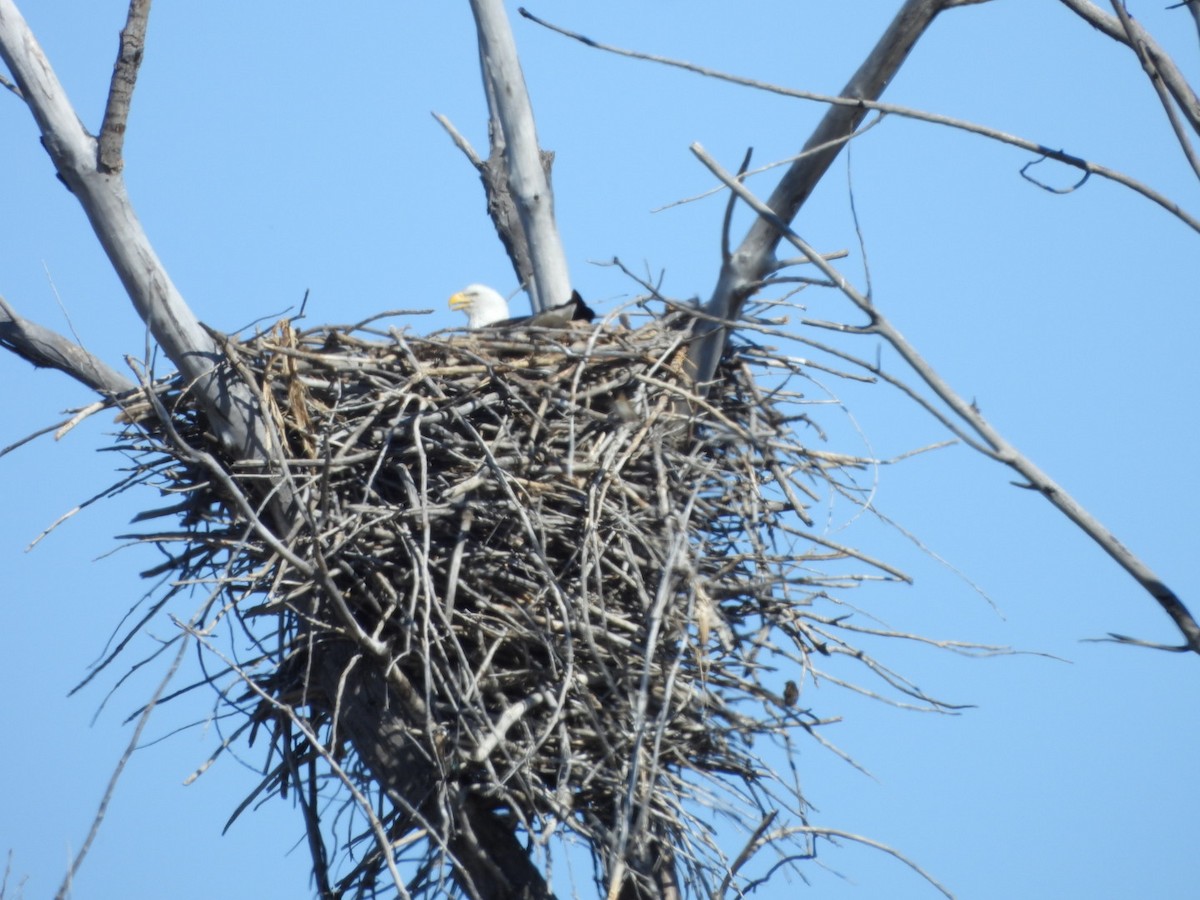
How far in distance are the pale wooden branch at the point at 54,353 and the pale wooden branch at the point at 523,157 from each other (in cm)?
207

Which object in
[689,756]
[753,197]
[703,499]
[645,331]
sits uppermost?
[645,331]

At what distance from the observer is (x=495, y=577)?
4367 millimetres

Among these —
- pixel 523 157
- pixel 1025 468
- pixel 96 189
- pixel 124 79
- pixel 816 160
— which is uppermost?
pixel 523 157

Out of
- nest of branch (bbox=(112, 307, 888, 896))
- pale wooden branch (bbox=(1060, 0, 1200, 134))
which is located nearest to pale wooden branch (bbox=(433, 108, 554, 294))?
nest of branch (bbox=(112, 307, 888, 896))

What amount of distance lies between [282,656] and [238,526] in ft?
1.32

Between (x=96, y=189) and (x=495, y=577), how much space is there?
1.53m

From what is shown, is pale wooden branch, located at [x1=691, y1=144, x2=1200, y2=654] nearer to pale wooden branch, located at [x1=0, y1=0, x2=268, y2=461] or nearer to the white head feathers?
pale wooden branch, located at [x1=0, y1=0, x2=268, y2=461]

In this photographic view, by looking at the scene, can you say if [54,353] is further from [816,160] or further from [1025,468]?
[1025,468]

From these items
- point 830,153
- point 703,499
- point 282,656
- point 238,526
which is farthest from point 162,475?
point 830,153

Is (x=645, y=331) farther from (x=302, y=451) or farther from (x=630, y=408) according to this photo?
(x=302, y=451)

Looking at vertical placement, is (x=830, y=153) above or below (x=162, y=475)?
below

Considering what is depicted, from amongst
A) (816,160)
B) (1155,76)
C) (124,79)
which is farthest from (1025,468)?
(124,79)

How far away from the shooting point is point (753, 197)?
2871 millimetres

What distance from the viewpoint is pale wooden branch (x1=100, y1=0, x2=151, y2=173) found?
378cm
